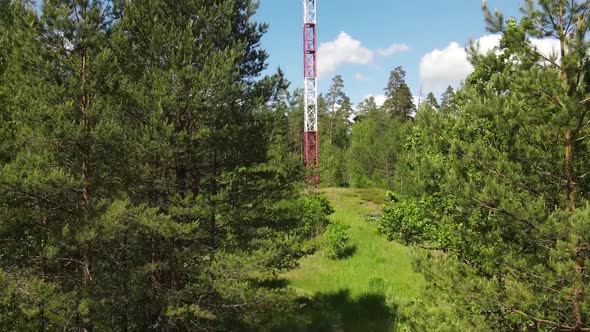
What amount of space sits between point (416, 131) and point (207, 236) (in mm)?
6499

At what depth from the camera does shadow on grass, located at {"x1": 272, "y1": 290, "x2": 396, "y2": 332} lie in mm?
12711

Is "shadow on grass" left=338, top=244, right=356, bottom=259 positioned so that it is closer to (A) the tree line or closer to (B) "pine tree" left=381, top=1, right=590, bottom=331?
(A) the tree line

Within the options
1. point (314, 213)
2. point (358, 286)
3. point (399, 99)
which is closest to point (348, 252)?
point (314, 213)

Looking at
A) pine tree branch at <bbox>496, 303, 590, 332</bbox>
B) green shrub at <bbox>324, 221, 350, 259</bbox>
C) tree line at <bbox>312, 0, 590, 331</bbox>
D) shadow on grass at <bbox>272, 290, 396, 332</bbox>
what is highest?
tree line at <bbox>312, 0, 590, 331</bbox>

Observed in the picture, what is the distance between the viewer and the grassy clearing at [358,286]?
12.9 metres

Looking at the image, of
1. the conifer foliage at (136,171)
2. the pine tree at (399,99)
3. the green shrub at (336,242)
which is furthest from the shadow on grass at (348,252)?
the pine tree at (399,99)

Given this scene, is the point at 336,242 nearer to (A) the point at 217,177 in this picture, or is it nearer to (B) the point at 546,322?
(A) the point at 217,177

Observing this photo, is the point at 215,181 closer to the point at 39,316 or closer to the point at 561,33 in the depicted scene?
the point at 39,316

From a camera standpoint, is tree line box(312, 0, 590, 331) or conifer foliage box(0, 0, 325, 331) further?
conifer foliage box(0, 0, 325, 331)

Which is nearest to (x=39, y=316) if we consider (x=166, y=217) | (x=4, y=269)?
(x=4, y=269)

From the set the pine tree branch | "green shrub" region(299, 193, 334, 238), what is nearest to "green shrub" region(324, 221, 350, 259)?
"green shrub" region(299, 193, 334, 238)

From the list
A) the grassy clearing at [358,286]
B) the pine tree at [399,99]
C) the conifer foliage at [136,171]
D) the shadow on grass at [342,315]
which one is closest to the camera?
the conifer foliage at [136,171]

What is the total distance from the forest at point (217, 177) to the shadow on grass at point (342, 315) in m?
1.04

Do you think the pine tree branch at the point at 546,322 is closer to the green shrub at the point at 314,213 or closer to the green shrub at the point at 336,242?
the green shrub at the point at 336,242
